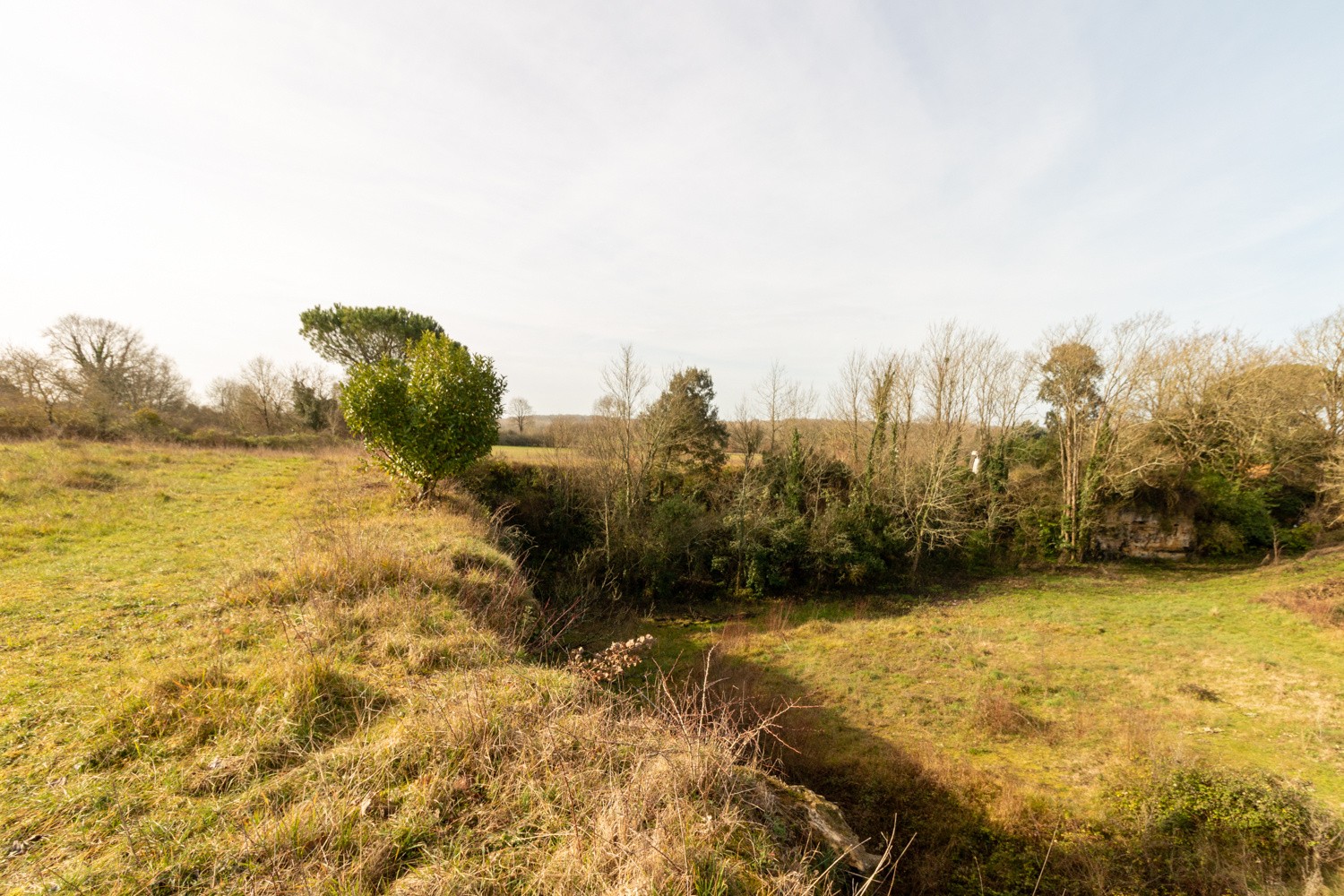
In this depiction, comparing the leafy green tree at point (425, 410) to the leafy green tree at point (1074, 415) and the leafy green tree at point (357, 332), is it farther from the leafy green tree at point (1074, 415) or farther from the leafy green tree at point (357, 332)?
the leafy green tree at point (1074, 415)

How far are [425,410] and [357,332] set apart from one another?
65.4 feet

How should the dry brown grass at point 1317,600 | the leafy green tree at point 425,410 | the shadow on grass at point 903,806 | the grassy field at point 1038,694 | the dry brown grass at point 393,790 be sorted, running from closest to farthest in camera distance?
the dry brown grass at point 393,790
the shadow on grass at point 903,806
the grassy field at point 1038,694
the leafy green tree at point 425,410
the dry brown grass at point 1317,600

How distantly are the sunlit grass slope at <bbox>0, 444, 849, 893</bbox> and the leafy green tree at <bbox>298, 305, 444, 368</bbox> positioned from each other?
2344cm

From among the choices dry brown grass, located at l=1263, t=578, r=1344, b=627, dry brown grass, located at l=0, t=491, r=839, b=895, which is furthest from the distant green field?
dry brown grass, located at l=1263, t=578, r=1344, b=627

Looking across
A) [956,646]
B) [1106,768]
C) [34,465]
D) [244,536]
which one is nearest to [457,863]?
[244,536]

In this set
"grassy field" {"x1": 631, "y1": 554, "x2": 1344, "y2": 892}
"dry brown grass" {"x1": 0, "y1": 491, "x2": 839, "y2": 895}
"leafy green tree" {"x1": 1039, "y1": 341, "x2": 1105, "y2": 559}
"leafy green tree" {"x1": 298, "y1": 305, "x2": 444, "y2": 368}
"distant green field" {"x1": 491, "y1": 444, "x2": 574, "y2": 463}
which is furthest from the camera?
"leafy green tree" {"x1": 298, "y1": 305, "x2": 444, "y2": 368}

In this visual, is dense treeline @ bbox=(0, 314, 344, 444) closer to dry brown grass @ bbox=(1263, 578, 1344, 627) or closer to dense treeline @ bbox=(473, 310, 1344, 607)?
dense treeline @ bbox=(473, 310, 1344, 607)

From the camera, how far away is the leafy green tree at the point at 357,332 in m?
27.2

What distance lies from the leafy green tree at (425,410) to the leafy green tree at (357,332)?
1659 cm

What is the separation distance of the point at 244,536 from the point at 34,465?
7921 millimetres

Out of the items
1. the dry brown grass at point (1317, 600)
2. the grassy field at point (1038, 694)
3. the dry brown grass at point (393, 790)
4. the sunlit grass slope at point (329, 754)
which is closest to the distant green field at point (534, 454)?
the grassy field at point (1038, 694)

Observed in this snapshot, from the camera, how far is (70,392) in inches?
903

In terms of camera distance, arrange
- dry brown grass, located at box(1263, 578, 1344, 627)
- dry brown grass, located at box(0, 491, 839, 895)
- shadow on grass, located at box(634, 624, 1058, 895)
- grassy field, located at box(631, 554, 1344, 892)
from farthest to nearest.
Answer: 1. dry brown grass, located at box(1263, 578, 1344, 627)
2. grassy field, located at box(631, 554, 1344, 892)
3. shadow on grass, located at box(634, 624, 1058, 895)
4. dry brown grass, located at box(0, 491, 839, 895)

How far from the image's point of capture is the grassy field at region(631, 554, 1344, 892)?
7.45 meters
